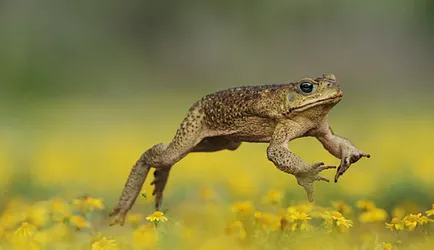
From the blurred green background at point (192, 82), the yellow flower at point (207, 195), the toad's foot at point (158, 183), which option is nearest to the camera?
the toad's foot at point (158, 183)

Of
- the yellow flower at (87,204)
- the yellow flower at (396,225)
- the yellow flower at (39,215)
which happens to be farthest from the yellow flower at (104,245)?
the yellow flower at (396,225)

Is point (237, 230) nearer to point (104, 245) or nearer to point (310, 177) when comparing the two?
point (310, 177)

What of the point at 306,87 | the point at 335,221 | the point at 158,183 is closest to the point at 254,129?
the point at 306,87

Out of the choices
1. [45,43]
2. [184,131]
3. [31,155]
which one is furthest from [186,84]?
[184,131]

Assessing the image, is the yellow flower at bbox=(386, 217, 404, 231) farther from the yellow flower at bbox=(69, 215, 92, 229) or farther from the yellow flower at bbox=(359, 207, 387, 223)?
the yellow flower at bbox=(69, 215, 92, 229)

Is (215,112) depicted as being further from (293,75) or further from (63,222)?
(293,75)

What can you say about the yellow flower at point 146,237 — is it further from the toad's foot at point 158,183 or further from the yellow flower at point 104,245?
the toad's foot at point 158,183
